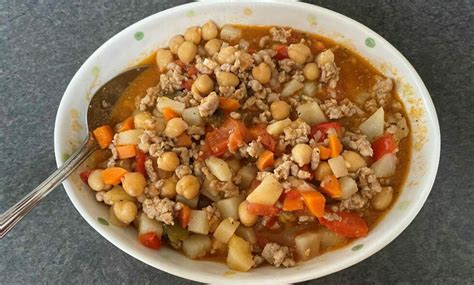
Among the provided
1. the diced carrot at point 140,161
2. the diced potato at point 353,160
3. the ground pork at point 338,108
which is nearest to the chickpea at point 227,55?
the ground pork at point 338,108

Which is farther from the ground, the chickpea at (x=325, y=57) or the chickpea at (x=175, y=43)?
the chickpea at (x=325, y=57)

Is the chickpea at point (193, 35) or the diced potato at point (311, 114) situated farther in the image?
the chickpea at point (193, 35)

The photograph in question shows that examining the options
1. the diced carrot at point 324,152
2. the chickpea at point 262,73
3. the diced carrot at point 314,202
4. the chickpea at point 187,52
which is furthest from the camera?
the chickpea at point 187,52

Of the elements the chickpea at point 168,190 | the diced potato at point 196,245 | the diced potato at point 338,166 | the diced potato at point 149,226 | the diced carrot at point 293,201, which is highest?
the diced potato at point 338,166

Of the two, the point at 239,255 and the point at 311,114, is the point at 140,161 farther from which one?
the point at 311,114

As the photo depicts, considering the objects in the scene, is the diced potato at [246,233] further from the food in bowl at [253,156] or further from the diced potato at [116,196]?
the diced potato at [116,196]

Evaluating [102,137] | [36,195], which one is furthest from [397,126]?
[36,195]

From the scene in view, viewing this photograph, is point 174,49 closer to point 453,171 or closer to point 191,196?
point 191,196

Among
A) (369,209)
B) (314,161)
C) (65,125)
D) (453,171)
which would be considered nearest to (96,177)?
(65,125)

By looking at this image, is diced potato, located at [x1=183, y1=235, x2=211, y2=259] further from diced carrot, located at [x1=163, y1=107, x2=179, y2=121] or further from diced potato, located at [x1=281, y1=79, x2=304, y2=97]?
diced potato, located at [x1=281, y1=79, x2=304, y2=97]
